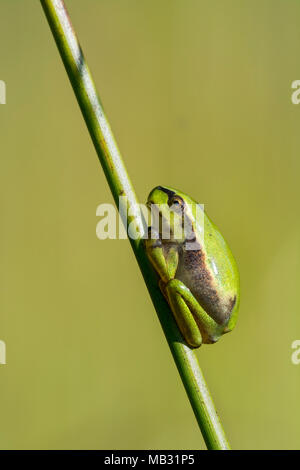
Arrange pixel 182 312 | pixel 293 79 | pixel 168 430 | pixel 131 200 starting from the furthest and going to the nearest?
pixel 293 79, pixel 168 430, pixel 182 312, pixel 131 200

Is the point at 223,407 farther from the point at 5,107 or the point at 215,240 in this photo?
the point at 5,107

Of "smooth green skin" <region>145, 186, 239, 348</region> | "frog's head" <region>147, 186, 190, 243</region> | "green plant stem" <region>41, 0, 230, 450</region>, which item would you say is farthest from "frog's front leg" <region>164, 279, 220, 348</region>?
"green plant stem" <region>41, 0, 230, 450</region>

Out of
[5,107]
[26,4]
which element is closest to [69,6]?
[26,4]

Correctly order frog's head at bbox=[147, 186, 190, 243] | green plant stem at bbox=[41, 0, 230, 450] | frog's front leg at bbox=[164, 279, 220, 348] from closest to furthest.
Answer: green plant stem at bbox=[41, 0, 230, 450] < frog's front leg at bbox=[164, 279, 220, 348] < frog's head at bbox=[147, 186, 190, 243]

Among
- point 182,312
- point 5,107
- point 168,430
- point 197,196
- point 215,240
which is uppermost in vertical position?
point 5,107

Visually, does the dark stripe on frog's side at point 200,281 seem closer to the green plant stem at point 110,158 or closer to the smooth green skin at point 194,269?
the smooth green skin at point 194,269

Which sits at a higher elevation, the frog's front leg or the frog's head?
the frog's head

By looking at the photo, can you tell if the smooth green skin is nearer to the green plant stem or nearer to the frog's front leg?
the frog's front leg

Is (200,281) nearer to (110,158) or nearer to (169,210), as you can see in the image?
(169,210)
